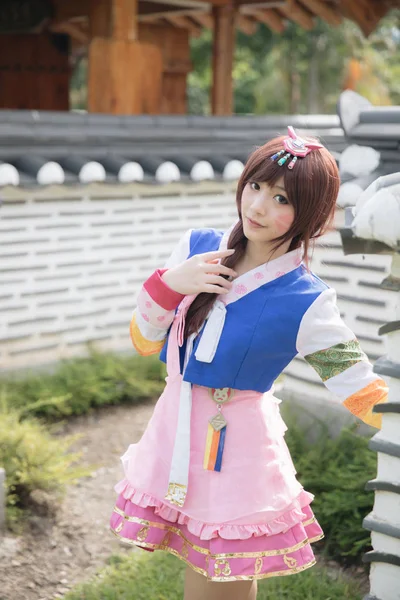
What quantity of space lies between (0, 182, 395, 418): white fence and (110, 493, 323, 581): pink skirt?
11.8 feet

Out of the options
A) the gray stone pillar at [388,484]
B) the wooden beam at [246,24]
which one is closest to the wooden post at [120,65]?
the wooden beam at [246,24]

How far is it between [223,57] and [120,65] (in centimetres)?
235

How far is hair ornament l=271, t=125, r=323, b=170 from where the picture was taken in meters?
2.06

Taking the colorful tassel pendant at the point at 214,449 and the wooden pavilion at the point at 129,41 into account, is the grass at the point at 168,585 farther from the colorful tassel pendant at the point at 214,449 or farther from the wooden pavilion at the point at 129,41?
the wooden pavilion at the point at 129,41

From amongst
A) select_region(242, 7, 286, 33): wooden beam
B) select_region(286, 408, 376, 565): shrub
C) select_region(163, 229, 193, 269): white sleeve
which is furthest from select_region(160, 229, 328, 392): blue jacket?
select_region(242, 7, 286, 33): wooden beam

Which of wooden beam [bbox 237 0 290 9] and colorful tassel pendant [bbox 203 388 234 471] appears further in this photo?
wooden beam [bbox 237 0 290 9]

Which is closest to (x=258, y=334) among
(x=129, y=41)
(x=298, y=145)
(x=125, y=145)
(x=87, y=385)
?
(x=298, y=145)

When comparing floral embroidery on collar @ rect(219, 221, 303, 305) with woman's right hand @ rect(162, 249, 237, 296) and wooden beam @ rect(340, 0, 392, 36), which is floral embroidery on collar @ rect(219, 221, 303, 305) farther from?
wooden beam @ rect(340, 0, 392, 36)

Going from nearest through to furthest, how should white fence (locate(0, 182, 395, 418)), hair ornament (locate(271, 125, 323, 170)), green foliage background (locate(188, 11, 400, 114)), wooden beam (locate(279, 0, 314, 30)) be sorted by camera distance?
1. hair ornament (locate(271, 125, 323, 170))
2. white fence (locate(0, 182, 395, 418))
3. wooden beam (locate(279, 0, 314, 30))
4. green foliage background (locate(188, 11, 400, 114))

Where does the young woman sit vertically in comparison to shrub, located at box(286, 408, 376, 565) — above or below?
Answer: above

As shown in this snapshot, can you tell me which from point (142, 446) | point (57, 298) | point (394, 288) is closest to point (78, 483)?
point (57, 298)

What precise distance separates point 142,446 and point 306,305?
655 mm

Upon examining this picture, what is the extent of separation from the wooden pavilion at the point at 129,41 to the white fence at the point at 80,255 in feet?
3.40

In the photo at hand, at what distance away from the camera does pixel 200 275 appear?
214 centimetres
